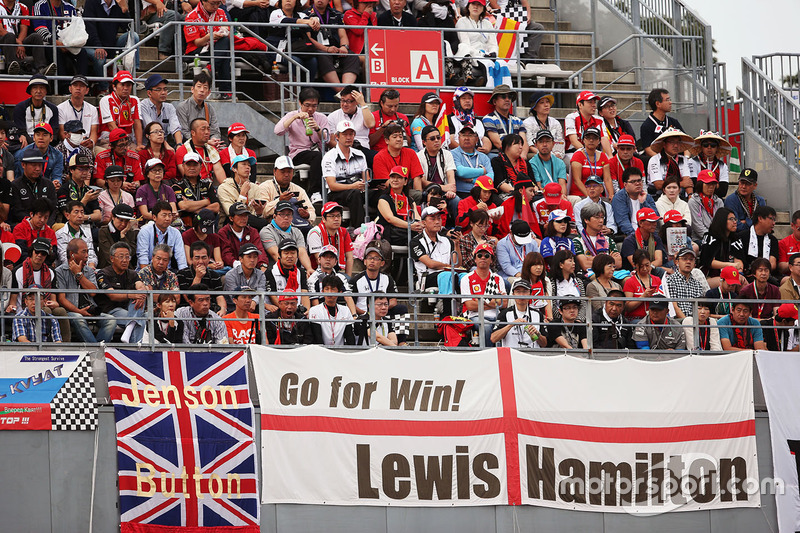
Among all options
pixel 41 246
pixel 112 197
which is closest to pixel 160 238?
pixel 112 197

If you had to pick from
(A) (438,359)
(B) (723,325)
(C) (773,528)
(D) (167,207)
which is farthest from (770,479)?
(D) (167,207)

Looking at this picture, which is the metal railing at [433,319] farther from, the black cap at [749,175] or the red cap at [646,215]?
the black cap at [749,175]

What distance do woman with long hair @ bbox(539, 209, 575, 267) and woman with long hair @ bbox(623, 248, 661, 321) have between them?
0.87m

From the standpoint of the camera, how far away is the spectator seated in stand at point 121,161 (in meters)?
18.1

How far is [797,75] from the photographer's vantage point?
76.1ft

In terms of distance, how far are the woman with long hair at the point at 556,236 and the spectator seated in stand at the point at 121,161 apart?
5455mm

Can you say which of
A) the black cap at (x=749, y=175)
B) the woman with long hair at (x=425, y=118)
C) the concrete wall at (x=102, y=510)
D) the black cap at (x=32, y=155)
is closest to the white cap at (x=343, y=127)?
the woman with long hair at (x=425, y=118)

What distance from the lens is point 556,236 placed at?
18.5 meters

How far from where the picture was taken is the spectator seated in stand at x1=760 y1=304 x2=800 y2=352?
17688mm

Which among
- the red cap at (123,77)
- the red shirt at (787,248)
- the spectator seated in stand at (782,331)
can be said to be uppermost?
the red cap at (123,77)

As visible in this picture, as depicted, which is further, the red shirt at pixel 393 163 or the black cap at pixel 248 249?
the red shirt at pixel 393 163

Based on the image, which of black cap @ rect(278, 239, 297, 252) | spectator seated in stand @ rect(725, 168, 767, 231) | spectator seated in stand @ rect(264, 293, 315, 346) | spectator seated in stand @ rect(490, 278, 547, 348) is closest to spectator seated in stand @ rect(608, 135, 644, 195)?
spectator seated in stand @ rect(725, 168, 767, 231)

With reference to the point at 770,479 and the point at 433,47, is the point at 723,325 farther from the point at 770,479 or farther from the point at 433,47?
the point at 433,47

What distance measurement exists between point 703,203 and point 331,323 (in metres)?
6.53
